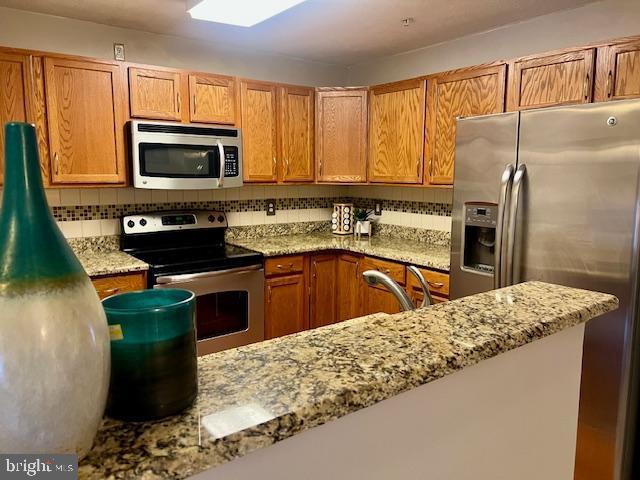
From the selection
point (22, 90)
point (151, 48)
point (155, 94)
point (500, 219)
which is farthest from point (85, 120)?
point (500, 219)

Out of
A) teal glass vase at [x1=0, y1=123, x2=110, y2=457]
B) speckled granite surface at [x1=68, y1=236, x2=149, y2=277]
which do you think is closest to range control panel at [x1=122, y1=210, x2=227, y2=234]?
speckled granite surface at [x1=68, y1=236, x2=149, y2=277]

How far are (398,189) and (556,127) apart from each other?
6.52 ft

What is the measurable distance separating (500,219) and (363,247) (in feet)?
4.56

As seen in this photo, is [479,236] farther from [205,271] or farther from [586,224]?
[205,271]

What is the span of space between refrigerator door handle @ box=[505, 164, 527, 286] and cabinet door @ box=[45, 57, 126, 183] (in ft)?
7.66

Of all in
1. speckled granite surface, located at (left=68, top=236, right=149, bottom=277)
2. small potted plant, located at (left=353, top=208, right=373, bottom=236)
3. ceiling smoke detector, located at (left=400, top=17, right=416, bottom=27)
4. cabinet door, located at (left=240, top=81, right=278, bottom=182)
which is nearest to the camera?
speckled granite surface, located at (left=68, top=236, right=149, bottom=277)

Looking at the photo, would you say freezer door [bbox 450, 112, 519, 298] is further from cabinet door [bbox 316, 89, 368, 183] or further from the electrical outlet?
A: the electrical outlet

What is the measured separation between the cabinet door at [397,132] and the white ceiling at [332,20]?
0.38 meters

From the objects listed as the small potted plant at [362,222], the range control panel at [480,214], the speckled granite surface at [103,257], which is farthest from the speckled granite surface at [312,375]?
the small potted plant at [362,222]

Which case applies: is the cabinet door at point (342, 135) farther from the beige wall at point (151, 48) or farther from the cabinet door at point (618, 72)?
the cabinet door at point (618, 72)

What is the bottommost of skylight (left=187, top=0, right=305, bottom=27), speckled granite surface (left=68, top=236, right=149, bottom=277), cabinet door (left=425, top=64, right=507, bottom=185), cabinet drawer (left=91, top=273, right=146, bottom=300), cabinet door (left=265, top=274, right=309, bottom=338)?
cabinet door (left=265, top=274, right=309, bottom=338)

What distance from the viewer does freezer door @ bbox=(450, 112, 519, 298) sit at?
237cm

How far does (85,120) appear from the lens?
114 inches

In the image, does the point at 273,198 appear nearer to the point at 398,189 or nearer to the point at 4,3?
the point at 398,189
